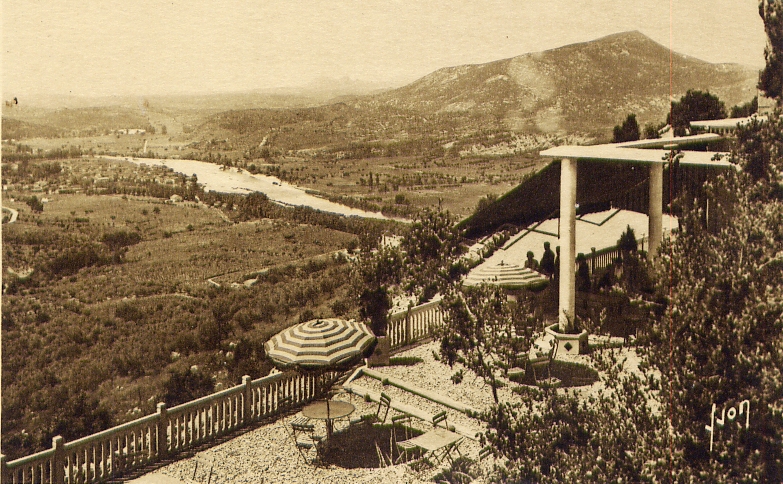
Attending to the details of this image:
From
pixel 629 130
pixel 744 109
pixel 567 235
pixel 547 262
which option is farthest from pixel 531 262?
pixel 744 109

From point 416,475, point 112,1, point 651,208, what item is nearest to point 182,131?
point 112,1

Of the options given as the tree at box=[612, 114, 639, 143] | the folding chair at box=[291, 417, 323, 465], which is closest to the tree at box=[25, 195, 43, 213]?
the folding chair at box=[291, 417, 323, 465]

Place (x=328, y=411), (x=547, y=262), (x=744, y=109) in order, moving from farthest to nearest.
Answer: (x=744, y=109)
(x=547, y=262)
(x=328, y=411)

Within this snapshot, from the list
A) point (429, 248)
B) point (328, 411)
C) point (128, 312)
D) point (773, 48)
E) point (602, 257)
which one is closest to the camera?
point (773, 48)

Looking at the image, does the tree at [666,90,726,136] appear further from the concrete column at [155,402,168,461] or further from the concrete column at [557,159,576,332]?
the concrete column at [155,402,168,461]

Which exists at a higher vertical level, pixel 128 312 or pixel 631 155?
pixel 631 155

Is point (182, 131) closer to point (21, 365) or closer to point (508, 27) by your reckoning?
point (21, 365)

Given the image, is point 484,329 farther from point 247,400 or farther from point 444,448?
point 247,400
